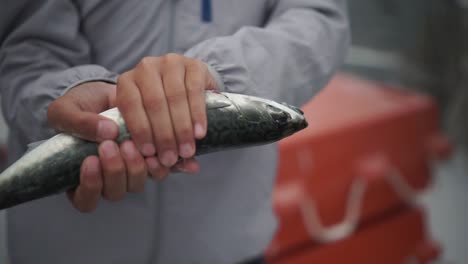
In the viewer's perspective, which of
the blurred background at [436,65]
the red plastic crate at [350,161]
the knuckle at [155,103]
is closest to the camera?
the knuckle at [155,103]

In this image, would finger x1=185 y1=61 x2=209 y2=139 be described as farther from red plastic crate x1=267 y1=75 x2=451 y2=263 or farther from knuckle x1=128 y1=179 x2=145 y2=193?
red plastic crate x1=267 y1=75 x2=451 y2=263

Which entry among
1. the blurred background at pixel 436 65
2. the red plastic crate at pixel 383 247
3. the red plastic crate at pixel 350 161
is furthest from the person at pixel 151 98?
the blurred background at pixel 436 65

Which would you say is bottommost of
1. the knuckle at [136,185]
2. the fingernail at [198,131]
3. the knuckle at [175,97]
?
the knuckle at [136,185]

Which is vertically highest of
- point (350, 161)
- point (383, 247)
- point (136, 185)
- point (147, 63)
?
point (147, 63)

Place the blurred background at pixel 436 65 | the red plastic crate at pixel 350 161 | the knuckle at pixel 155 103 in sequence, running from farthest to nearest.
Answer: the blurred background at pixel 436 65
the red plastic crate at pixel 350 161
the knuckle at pixel 155 103

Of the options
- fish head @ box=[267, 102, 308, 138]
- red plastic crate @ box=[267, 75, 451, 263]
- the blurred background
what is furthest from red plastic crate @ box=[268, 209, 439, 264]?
fish head @ box=[267, 102, 308, 138]

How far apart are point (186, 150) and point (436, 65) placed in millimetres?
1750

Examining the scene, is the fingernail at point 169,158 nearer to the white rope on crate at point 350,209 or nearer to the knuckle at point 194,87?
the knuckle at point 194,87

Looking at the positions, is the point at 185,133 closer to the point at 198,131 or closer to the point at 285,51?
the point at 198,131

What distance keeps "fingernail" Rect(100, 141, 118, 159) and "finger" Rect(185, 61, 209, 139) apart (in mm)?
77

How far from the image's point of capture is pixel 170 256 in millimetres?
517

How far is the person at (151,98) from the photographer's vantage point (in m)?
0.39

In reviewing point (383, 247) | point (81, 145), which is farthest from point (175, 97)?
point (383, 247)

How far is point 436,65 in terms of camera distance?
6.01 feet
